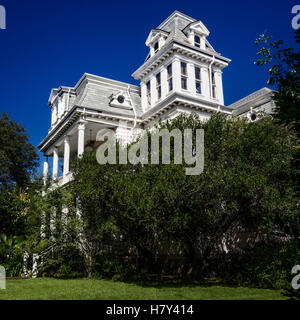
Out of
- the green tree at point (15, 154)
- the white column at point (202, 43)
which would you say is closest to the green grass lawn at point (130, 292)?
the white column at point (202, 43)

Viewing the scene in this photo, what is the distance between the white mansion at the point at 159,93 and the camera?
61.8 feet

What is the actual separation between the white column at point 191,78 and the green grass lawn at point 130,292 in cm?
1183

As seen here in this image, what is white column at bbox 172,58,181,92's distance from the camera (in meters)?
18.9

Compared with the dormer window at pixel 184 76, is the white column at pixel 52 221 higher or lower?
lower

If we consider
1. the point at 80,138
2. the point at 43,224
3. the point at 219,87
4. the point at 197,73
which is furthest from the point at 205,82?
the point at 43,224

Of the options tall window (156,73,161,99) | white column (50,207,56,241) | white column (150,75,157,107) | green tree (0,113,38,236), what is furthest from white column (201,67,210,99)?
green tree (0,113,38,236)

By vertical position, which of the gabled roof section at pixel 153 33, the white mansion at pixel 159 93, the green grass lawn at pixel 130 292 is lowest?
the green grass lawn at pixel 130 292

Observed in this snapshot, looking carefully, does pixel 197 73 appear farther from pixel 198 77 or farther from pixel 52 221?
pixel 52 221

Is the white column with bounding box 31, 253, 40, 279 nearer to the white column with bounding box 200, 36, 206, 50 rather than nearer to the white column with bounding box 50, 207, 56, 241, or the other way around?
the white column with bounding box 50, 207, 56, 241

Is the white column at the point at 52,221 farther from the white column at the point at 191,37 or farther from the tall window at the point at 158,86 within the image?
the white column at the point at 191,37

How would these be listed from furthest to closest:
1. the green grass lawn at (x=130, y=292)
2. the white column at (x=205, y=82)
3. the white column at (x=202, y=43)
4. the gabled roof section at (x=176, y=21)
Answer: the gabled roof section at (x=176, y=21)
the white column at (x=202, y=43)
the white column at (x=205, y=82)
the green grass lawn at (x=130, y=292)

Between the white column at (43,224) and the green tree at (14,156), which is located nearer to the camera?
the white column at (43,224)

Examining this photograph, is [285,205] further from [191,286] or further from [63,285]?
[63,285]

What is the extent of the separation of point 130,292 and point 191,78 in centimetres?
1360
